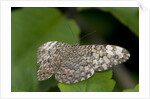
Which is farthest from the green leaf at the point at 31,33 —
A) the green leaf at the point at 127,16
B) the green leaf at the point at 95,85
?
the green leaf at the point at 95,85

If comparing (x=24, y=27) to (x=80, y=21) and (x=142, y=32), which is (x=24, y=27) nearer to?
(x=80, y=21)

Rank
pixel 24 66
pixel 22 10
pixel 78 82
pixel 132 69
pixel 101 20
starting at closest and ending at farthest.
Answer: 1. pixel 78 82
2. pixel 24 66
3. pixel 132 69
4. pixel 22 10
5. pixel 101 20

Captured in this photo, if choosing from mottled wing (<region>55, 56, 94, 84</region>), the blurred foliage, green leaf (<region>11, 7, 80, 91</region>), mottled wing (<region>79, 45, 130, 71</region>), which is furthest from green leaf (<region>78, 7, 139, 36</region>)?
mottled wing (<region>55, 56, 94, 84</region>)

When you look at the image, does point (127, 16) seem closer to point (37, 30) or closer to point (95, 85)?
point (37, 30)

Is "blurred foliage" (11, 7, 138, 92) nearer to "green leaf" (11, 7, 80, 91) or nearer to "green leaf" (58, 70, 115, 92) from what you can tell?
"green leaf" (11, 7, 80, 91)

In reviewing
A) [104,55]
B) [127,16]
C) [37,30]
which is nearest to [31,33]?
[37,30]

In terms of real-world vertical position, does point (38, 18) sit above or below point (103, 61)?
above

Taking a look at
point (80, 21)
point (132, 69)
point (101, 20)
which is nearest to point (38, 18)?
point (80, 21)
